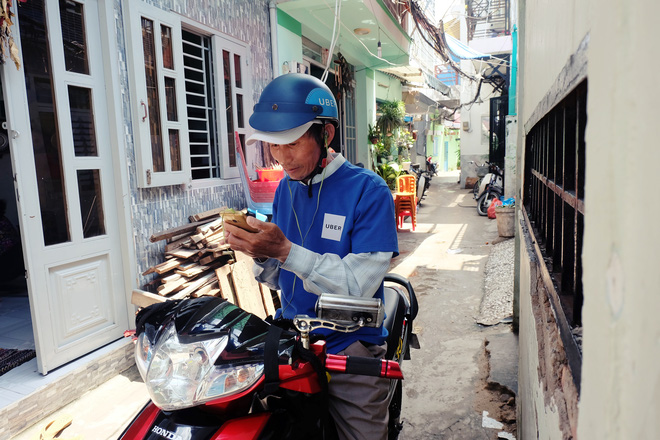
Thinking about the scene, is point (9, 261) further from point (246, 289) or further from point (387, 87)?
point (387, 87)

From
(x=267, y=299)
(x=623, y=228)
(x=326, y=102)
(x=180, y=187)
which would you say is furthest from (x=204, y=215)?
(x=623, y=228)

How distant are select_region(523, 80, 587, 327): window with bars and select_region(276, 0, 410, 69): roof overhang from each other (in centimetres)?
469

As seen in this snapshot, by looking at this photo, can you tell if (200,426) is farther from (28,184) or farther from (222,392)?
(28,184)

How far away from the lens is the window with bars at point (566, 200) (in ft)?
3.52

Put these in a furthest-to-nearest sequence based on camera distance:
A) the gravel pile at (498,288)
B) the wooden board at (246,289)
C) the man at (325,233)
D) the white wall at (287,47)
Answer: the white wall at (287,47), the gravel pile at (498,288), the wooden board at (246,289), the man at (325,233)

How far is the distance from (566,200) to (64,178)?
3402mm

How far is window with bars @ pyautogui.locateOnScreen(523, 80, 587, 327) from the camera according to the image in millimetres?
1073

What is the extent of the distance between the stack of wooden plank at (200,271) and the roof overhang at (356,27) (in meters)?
3.40

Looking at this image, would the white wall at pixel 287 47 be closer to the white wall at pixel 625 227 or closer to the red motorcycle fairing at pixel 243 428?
the red motorcycle fairing at pixel 243 428

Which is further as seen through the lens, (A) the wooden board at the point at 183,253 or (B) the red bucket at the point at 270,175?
(B) the red bucket at the point at 270,175

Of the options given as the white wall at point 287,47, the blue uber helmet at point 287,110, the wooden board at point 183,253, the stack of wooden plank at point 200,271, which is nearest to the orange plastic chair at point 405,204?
the white wall at point 287,47

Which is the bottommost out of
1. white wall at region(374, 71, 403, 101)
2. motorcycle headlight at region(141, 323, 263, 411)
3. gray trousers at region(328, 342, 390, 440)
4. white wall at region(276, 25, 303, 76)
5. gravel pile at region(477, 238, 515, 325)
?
gravel pile at region(477, 238, 515, 325)

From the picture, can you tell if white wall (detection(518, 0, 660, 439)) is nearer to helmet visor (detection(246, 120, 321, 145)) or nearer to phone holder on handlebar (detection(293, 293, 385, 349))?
phone holder on handlebar (detection(293, 293, 385, 349))

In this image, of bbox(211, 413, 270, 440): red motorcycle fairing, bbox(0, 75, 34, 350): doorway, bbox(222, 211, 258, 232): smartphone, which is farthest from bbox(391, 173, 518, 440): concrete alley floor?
bbox(0, 75, 34, 350): doorway
